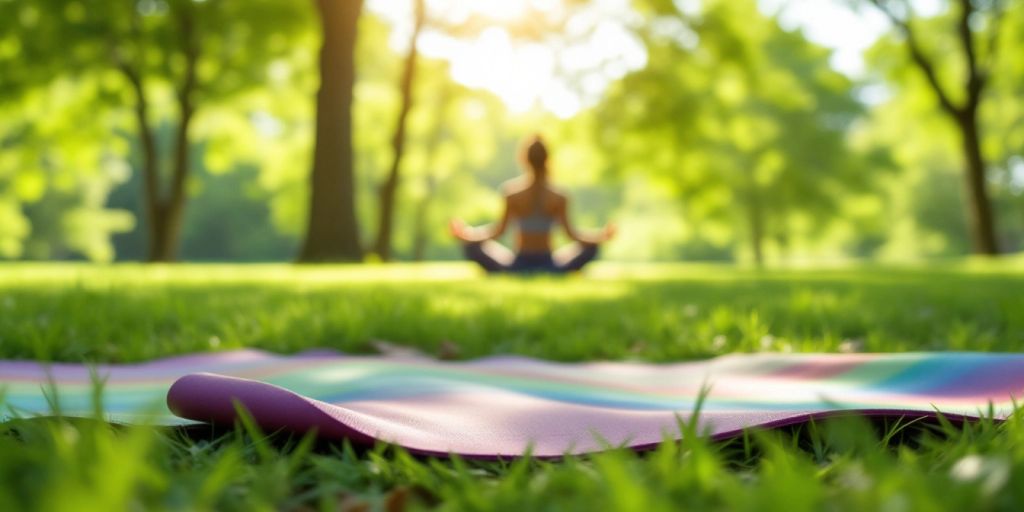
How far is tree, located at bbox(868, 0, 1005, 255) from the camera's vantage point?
13.7 metres

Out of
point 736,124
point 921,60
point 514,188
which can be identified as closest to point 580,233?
point 514,188

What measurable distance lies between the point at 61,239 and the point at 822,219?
31344 mm

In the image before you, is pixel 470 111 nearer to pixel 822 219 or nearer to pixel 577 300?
pixel 822 219

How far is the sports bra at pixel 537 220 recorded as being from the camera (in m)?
7.68

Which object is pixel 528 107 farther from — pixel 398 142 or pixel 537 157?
pixel 537 157

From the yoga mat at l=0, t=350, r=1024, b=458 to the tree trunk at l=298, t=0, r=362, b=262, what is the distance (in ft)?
22.7

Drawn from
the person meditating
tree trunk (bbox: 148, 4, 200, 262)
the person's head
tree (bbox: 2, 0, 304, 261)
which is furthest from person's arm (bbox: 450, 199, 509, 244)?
tree trunk (bbox: 148, 4, 200, 262)

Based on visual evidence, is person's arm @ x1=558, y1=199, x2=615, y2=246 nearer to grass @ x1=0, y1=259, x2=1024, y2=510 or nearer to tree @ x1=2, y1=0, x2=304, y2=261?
grass @ x1=0, y1=259, x2=1024, y2=510

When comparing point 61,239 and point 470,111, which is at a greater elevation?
point 470,111

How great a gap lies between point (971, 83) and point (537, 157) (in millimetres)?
10087

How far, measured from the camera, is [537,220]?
7.71 meters

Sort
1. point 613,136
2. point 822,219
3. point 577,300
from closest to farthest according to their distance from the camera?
point 577,300 → point 613,136 → point 822,219

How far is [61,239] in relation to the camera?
3488cm

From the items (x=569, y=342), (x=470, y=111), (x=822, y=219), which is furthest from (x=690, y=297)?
(x=822, y=219)
